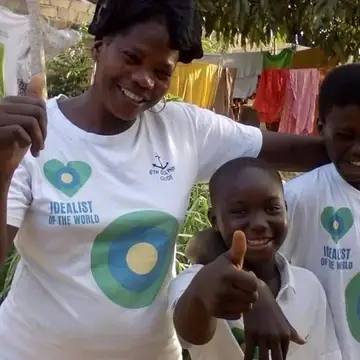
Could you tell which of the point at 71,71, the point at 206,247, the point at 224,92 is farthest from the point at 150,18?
the point at 224,92

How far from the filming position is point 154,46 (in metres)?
1.77

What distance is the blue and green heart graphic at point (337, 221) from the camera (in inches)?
76.0

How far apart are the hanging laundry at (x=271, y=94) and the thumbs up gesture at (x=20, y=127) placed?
20.0 ft

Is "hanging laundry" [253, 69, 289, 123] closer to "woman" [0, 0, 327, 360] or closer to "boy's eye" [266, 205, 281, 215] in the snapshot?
"woman" [0, 0, 327, 360]

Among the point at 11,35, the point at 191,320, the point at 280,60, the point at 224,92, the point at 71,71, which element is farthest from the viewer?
the point at 280,60

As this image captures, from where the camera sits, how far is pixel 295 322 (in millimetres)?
1752

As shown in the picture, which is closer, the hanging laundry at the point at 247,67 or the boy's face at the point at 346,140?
the boy's face at the point at 346,140

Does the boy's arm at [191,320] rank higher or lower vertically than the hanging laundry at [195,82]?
lower

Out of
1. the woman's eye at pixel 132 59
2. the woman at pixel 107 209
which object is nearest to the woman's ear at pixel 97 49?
the woman at pixel 107 209

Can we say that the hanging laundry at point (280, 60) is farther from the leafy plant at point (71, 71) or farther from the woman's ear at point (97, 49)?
the woman's ear at point (97, 49)

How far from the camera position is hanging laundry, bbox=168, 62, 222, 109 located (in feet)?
22.1

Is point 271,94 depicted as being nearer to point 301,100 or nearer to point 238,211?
point 301,100

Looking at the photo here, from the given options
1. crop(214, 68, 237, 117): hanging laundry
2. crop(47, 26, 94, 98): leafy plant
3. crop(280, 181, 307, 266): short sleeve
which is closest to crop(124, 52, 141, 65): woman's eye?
crop(280, 181, 307, 266): short sleeve

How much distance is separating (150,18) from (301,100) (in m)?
5.76
